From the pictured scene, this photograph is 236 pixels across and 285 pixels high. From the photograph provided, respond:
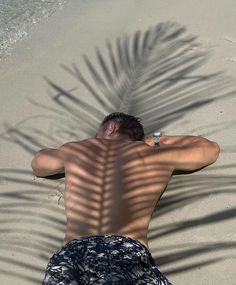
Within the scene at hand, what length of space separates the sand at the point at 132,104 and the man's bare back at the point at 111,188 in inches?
9.2

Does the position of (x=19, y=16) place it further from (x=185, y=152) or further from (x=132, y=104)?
(x=185, y=152)

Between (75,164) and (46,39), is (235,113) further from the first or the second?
(46,39)

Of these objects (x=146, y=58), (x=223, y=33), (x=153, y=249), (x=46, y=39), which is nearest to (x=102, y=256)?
(x=153, y=249)

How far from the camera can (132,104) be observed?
12.7 feet

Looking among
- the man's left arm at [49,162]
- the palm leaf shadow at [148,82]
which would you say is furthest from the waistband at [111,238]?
the palm leaf shadow at [148,82]

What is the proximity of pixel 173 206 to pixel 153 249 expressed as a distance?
12.6 inches

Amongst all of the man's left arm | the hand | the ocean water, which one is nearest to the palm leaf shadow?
the hand

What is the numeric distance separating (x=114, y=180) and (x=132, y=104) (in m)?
1.18

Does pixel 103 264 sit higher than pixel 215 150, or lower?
higher

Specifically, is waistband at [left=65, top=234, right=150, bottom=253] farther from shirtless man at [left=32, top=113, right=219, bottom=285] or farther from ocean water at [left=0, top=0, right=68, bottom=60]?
ocean water at [left=0, top=0, right=68, bottom=60]

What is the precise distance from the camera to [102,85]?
14.0ft

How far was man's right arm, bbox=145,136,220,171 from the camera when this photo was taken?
293cm

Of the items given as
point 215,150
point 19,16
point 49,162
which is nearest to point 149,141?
point 215,150

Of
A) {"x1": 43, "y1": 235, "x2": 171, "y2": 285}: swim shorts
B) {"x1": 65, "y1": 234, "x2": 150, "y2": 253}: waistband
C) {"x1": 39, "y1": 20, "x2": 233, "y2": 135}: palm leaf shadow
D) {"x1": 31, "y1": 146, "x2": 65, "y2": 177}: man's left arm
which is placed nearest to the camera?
{"x1": 43, "y1": 235, "x2": 171, "y2": 285}: swim shorts
